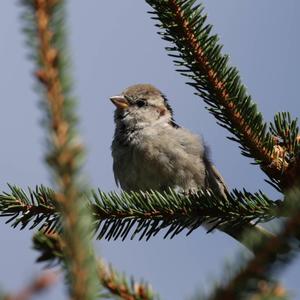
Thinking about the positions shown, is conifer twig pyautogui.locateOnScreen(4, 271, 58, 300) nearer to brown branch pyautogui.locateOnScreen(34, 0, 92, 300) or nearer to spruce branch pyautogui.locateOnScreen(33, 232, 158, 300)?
brown branch pyautogui.locateOnScreen(34, 0, 92, 300)

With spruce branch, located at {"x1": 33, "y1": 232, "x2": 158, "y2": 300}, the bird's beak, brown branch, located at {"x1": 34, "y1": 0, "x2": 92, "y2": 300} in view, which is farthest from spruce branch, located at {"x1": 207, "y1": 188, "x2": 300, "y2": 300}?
the bird's beak

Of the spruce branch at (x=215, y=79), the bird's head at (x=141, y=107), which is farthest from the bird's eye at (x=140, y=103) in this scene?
the spruce branch at (x=215, y=79)

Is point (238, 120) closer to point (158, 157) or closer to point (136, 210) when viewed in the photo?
point (136, 210)

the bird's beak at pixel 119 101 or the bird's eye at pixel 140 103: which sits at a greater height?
the bird's beak at pixel 119 101

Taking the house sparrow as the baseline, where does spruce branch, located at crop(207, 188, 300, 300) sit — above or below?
below

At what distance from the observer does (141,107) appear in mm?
4500

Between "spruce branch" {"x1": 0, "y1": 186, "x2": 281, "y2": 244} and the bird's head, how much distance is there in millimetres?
2125

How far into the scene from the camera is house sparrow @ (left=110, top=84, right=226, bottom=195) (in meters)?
3.73

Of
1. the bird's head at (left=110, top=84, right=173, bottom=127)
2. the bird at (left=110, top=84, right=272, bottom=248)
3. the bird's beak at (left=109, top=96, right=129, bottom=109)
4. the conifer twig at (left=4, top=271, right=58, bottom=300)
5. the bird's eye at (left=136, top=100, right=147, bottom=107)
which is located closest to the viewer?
the conifer twig at (left=4, top=271, right=58, bottom=300)

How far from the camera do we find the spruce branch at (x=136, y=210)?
2.04m

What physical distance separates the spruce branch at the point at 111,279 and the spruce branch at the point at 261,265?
1.09 feet

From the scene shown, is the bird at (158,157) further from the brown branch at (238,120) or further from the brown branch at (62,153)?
the brown branch at (62,153)

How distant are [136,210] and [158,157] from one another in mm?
1714

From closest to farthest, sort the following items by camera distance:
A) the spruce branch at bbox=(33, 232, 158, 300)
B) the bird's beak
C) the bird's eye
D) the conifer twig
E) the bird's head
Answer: the conifer twig
the spruce branch at bbox=(33, 232, 158, 300)
the bird's head
the bird's beak
the bird's eye
